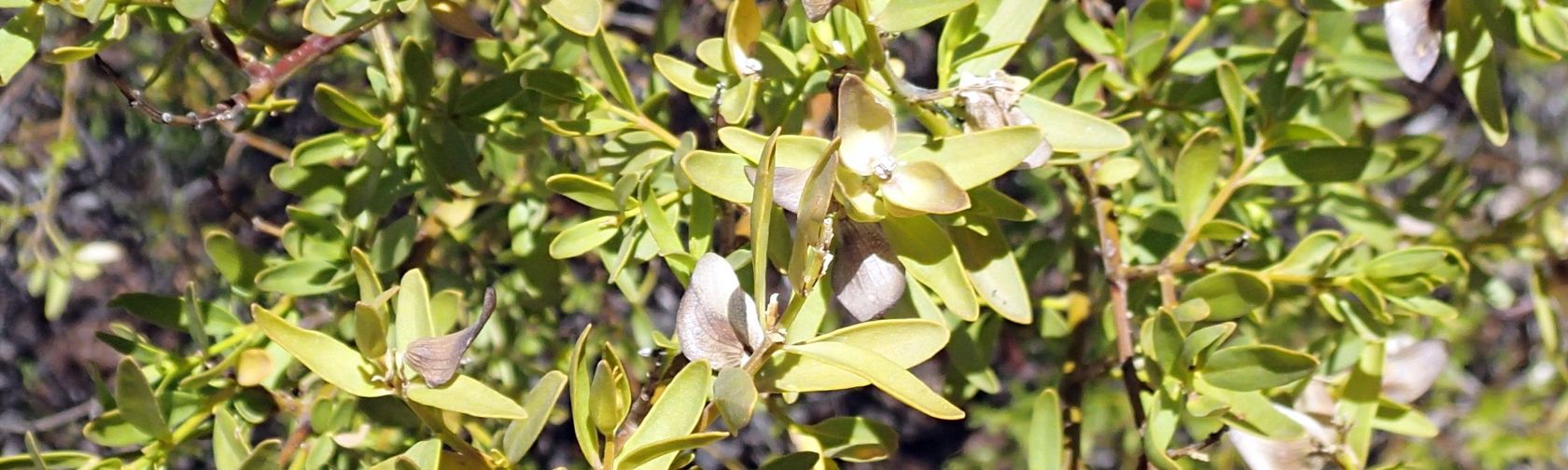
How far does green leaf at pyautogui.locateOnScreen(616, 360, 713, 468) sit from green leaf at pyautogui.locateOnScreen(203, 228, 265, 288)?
0.37 metres

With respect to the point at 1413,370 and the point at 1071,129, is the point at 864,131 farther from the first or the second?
the point at 1413,370

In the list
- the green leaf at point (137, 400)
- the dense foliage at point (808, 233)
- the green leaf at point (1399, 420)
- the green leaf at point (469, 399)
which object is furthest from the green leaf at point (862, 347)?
the green leaf at point (1399, 420)

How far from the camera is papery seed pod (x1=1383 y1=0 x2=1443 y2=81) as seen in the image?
727 millimetres

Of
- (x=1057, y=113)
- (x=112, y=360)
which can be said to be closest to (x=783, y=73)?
(x=1057, y=113)

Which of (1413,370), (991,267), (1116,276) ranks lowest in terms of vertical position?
(1413,370)

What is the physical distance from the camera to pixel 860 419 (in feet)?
2.44

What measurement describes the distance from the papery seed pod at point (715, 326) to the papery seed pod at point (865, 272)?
6 cm

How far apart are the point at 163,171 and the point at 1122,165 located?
3.92 feet

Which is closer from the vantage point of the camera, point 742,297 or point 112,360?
point 742,297

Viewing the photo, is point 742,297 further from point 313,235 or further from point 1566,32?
point 1566,32

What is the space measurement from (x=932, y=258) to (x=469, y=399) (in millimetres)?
235

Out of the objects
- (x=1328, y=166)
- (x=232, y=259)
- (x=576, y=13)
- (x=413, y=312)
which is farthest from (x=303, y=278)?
(x=1328, y=166)

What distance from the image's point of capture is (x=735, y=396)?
0.48 meters

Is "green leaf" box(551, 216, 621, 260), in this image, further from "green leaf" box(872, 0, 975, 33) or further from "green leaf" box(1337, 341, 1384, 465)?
"green leaf" box(1337, 341, 1384, 465)
